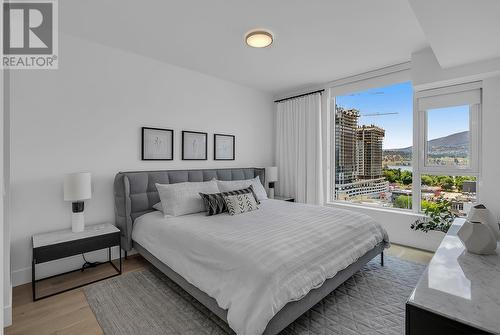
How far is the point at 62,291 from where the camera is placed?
238 centimetres

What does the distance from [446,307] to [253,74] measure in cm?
370

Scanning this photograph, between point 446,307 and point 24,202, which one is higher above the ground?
point 24,202

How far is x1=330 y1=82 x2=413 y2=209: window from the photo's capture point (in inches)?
148

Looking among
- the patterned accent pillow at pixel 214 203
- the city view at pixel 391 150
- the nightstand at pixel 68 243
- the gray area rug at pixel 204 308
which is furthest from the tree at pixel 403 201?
the nightstand at pixel 68 243

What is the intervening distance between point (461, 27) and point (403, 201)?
2.51 m

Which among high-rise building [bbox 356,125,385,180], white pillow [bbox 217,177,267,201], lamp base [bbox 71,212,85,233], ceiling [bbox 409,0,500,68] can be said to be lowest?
lamp base [bbox 71,212,85,233]

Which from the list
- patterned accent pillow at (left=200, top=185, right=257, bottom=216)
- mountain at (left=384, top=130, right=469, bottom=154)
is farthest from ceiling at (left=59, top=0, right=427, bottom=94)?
patterned accent pillow at (left=200, top=185, right=257, bottom=216)

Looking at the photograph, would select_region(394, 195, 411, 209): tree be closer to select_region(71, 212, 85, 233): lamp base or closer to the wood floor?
the wood floor

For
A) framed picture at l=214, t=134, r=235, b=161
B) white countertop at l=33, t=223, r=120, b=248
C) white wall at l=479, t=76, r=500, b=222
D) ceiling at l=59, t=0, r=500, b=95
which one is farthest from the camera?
framed picture at l=214, t=134, r=235, b=161

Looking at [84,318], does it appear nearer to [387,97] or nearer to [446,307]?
[446,307]

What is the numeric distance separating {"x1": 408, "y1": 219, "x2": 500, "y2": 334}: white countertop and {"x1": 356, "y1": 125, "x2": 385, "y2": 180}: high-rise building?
8.53ft

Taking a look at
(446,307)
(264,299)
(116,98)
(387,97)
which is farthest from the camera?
(387,97)

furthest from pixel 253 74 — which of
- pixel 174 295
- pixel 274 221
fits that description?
pixel 174 295

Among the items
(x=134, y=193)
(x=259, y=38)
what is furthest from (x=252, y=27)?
(x=134, y=193)
